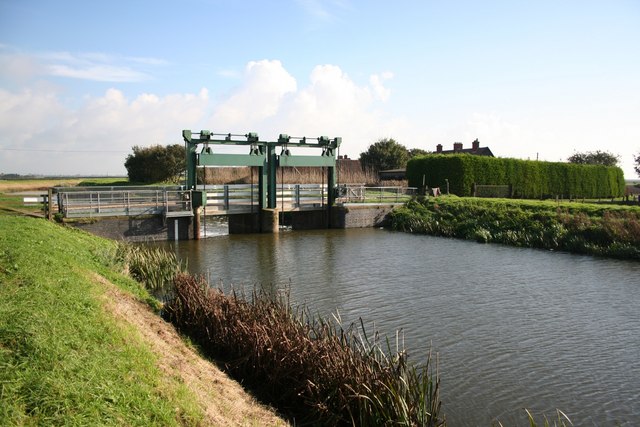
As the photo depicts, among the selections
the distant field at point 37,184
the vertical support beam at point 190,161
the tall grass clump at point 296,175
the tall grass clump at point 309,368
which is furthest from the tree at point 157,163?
the tall grass clump at point 309,368

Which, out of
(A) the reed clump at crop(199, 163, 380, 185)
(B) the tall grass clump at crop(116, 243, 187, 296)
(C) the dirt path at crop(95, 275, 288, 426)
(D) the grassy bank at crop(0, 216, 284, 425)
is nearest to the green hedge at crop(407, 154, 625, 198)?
(A) the reed clump at crop(199, 163, 380, 185)

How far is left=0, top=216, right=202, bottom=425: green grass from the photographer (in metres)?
4.19

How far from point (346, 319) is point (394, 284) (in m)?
4.18

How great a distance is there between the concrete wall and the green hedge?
20333mm

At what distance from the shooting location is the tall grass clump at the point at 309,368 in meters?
5.71

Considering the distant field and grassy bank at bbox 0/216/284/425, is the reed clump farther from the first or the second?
grassy bank at bbox 0/216/284/425

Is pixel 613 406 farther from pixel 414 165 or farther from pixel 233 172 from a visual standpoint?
pixel 233 172

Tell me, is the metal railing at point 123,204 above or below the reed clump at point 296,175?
below

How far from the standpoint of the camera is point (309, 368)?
6602 mm

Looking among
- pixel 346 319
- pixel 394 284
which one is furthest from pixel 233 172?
pixel 346 319

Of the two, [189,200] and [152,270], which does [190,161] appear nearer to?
[189,200]

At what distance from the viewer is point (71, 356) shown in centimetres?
502

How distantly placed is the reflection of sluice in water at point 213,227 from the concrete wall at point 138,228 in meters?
1.20

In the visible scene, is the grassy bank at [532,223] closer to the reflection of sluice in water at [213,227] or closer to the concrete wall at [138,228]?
the reflection of sluice in water at [213,227]
